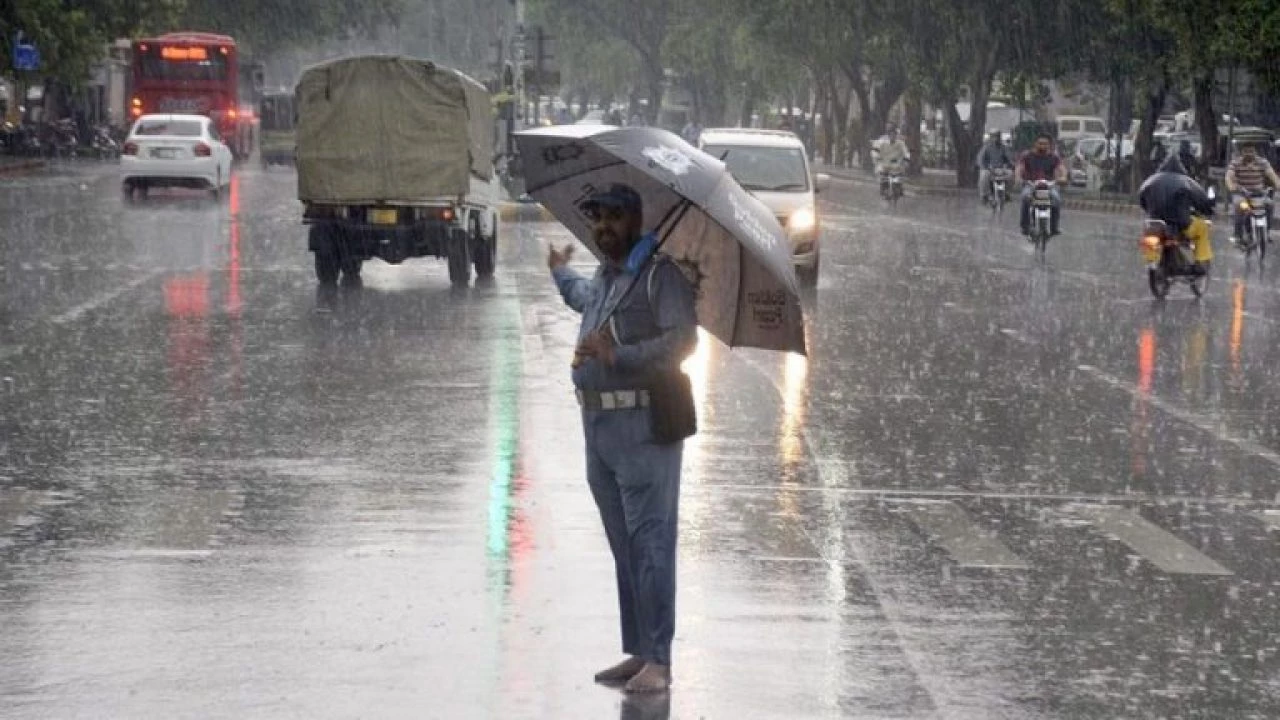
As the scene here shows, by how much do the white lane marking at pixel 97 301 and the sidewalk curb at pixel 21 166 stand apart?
34583mm

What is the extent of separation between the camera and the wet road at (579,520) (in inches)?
310

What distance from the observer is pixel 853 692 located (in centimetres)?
772

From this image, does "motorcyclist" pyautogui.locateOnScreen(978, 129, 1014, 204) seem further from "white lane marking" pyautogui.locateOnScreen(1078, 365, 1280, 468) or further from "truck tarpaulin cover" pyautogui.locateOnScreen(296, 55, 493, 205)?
"white lane marking" pyautogui.locateOnScreen(1078, 365, 1280, 468)

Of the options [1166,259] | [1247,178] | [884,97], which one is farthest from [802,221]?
[884,97]

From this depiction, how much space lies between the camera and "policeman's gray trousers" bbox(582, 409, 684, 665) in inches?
295

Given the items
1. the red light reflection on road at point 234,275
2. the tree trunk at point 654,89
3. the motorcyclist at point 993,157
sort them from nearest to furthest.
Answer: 1. the red light reflection on road at point 234,275
2. the motorcyclist at point 993,157
3. the tree trunk at point 654,89

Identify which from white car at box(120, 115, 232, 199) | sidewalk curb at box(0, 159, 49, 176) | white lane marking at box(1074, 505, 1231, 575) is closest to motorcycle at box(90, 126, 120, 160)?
sidewalk curb at box(0, 159, 49, 176)

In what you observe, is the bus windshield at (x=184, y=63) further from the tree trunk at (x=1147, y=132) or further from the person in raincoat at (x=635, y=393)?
the person in raincoat at (x=635, y=393)

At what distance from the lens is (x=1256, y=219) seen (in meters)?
32.7

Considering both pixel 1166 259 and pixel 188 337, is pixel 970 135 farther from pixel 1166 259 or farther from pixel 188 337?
pixel 188 337

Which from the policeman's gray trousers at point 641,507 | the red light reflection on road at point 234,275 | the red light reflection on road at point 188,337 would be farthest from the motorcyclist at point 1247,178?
the policeman's gray trousers at point 641,507

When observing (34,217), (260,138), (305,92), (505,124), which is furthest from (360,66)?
(260,138)

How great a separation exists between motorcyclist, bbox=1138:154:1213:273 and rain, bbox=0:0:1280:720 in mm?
47

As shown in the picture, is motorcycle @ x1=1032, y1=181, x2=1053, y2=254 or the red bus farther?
the red bus
